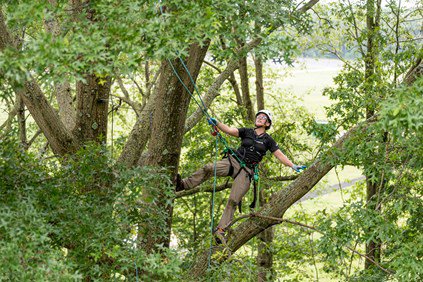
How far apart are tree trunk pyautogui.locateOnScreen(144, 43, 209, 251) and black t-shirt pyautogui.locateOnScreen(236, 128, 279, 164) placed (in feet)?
2.60

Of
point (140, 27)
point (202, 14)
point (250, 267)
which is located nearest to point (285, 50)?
point (202, 14)

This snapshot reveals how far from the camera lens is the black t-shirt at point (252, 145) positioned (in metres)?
7.36

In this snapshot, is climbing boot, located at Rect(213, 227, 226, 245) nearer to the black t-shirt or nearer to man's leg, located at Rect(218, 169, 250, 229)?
man's leg, located at Rect(218, 169, 250, 229)

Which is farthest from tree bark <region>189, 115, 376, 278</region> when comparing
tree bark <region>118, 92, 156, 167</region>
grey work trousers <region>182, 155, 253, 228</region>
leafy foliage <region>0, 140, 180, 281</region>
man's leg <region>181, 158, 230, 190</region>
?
tree bark <region>118, 92, 156, 167</region>

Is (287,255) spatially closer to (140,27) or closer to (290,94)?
(290,94)

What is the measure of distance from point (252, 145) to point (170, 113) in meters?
1.10

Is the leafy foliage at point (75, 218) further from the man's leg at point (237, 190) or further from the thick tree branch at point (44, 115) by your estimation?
the man's leg at point (237, 190)

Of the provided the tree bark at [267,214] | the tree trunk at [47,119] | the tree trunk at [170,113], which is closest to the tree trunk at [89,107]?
the tree trunk at [47,119]

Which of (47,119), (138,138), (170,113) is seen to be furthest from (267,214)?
(47,119)

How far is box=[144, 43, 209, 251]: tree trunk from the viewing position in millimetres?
6625

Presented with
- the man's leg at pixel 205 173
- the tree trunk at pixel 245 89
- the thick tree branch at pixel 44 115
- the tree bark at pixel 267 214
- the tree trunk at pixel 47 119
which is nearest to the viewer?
the thick tree branch at pixel 44 115

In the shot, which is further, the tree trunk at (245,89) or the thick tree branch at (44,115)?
the tree trunk at (245,89)

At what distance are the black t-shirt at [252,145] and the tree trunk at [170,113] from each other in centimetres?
79

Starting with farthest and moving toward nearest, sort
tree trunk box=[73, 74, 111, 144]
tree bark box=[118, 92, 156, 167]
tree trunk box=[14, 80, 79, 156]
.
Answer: tree bark box=[118, 92, 156, 167] → tree trunk box=[73, 74, 111, 144] → tree trunk box=[14, 80, 79, 156]
